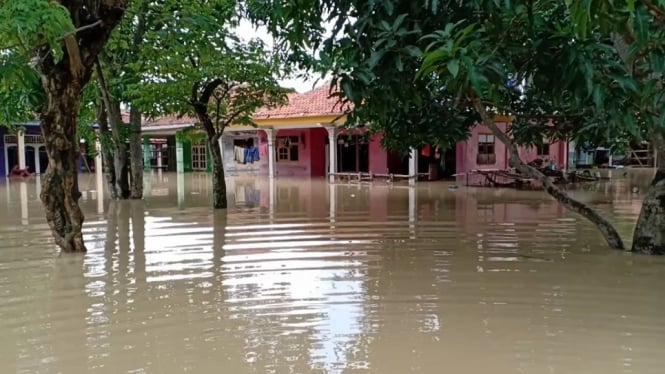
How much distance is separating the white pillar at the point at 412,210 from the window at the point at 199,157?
16687 millimetres

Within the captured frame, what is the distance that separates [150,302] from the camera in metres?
5.25

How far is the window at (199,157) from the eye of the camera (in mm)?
31980

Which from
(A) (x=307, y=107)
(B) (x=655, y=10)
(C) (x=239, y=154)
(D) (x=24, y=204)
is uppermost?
(A) (x=307, y=107)

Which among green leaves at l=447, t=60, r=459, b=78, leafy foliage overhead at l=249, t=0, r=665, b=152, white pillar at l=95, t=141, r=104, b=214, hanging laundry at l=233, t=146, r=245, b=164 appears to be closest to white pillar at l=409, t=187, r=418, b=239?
leafy foliage overhead at l=249, t=0, r=665, b=152

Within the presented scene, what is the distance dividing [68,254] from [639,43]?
6565 mm

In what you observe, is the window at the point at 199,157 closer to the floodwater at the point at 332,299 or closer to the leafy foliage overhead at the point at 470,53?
the floodwater at the point at 332,299

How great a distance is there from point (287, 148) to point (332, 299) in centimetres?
2173

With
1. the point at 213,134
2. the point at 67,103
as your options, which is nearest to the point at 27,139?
the point at 213,134

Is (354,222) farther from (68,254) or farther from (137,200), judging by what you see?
(137,200)

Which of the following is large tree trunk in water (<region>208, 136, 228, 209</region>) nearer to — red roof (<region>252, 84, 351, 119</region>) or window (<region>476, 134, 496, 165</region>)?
red roof (<region>252, 84, 351, 119</region>)

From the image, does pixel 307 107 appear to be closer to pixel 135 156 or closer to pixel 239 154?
pixel 239 154

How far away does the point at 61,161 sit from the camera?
7180 mm

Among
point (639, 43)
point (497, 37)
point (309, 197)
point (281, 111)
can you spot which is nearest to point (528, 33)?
point (497, 37)

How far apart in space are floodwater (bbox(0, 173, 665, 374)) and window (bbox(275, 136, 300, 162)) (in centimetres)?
1614
